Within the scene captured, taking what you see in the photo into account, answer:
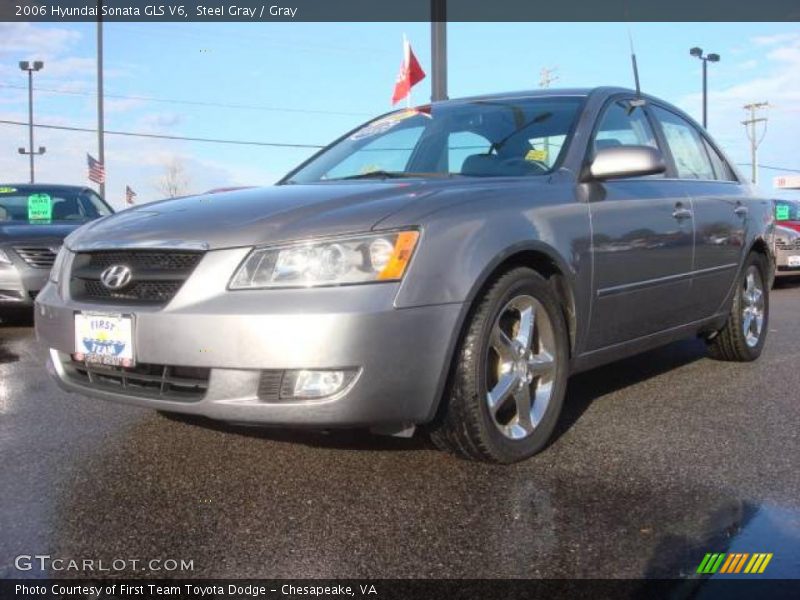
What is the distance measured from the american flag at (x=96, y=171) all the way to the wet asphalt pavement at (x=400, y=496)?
19179 millimetres

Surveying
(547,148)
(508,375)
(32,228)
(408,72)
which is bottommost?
(508,375)

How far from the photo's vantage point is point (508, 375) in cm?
312

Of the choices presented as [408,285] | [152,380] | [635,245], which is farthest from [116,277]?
[635,245]

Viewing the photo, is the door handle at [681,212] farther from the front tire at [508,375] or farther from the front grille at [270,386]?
the front grille at [270,386]

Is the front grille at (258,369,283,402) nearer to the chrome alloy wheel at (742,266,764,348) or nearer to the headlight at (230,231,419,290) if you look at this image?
the headlight at (230,231,419,290)

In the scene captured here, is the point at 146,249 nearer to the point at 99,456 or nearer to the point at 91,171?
the point at 99,456

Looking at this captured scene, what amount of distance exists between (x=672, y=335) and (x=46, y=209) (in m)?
6.78

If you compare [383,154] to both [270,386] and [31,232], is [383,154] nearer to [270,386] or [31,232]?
[270,386]

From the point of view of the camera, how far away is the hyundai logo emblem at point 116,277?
9.47ft

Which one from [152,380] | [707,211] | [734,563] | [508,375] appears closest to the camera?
[734,563]

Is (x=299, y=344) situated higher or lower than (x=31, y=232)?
lower

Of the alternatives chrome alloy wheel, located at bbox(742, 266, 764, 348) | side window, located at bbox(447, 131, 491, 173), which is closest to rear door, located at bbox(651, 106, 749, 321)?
Result: chrome alloy wheel, located at bbox(742, 266, 764, 348)

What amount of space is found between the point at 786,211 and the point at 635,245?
436 inches

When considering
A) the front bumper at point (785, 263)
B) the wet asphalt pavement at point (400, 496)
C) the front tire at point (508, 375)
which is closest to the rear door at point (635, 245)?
→ the front tire at point (508, 375)
